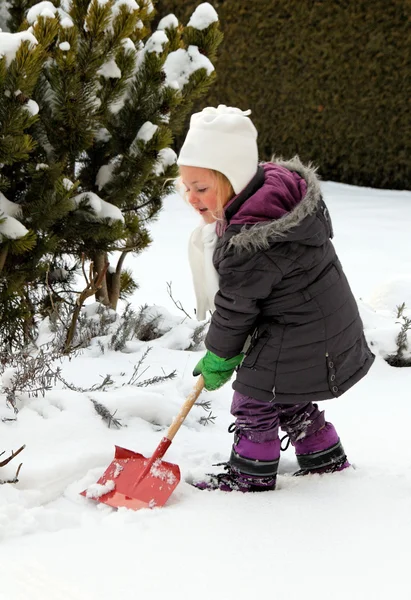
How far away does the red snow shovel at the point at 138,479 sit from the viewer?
220cm

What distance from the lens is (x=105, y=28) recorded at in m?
2.98

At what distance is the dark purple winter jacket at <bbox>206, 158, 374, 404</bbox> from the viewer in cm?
204

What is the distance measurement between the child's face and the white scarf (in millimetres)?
89

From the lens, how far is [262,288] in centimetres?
205

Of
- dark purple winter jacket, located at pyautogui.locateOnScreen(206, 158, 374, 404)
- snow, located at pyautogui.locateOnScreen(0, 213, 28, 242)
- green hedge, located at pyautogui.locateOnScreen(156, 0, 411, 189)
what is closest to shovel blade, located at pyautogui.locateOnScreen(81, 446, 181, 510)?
dark purple winter jacket, located at pyautogui.locateOnScreen(206, 158, 374, 404)

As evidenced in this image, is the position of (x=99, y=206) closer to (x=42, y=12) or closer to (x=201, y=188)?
(x=42, y=12)

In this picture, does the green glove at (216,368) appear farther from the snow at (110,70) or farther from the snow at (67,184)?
the snow at (110,70)

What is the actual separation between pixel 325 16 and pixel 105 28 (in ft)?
18.4

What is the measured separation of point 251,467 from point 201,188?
0.89 m

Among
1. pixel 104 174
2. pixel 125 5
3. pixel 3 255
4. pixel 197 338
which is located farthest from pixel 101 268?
pixel 125 5

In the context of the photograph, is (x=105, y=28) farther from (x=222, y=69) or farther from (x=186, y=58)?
(x=222, y=69)

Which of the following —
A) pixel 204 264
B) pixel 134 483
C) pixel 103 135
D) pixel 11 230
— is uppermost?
pixel 103 135

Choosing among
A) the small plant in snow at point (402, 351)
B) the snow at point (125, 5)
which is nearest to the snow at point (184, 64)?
the snow at point (125, 5)

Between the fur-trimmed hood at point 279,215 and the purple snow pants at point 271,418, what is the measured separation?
0.54 meters
